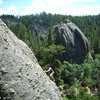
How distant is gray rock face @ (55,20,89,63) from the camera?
209 feet

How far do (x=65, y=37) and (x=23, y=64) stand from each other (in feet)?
198

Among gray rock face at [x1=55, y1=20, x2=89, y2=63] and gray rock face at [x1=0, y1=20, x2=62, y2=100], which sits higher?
gray rock face at [x1=0, y1=20, x2=62, y2=100]

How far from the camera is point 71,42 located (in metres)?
65.6

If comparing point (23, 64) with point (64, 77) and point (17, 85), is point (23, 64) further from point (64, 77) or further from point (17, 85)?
point (64, 77)

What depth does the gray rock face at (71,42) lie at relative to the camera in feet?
209

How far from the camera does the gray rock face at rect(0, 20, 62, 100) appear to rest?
4.16 metres

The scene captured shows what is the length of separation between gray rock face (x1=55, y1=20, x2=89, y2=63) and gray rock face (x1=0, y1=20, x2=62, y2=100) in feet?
187

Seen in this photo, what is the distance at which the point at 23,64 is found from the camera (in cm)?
465

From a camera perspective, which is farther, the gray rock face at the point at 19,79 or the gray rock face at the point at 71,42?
the gray rock face at the point at 71,42

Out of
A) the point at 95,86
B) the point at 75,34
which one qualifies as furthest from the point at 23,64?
the point at 75,34

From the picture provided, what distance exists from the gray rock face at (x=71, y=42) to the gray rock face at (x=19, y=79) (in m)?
57.0

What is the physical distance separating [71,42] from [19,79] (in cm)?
6167

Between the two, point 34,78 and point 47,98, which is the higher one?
point 34,78

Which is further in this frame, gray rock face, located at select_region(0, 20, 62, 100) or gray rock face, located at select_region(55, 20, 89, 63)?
gray rock face, located at select_region(55, 20, 89, 63)
